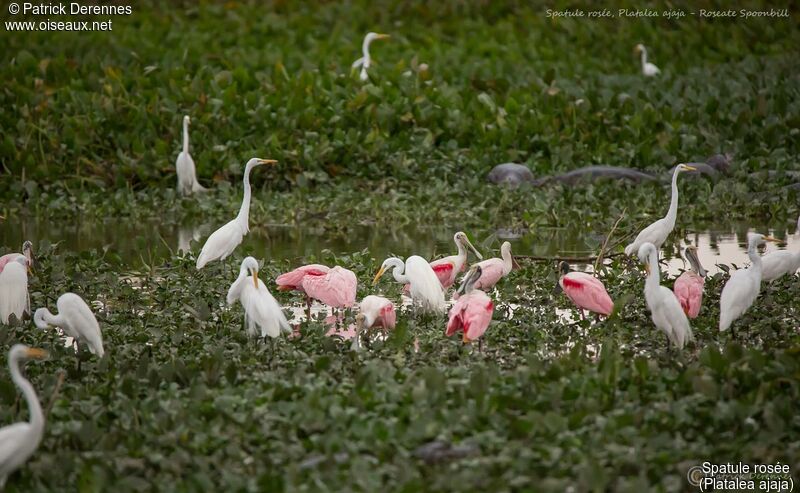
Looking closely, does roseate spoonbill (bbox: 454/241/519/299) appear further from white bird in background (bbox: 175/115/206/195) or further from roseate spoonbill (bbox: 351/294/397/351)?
white bird in background (bbox: 175/115/206/195)

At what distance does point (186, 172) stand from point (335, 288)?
5.44 meters

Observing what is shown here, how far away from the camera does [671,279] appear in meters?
7.82

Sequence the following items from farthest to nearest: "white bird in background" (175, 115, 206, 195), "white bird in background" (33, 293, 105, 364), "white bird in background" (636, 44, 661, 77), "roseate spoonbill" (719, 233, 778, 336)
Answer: "white bird in background" (636, 44, 661, 77)
"white bird in background" (175, 115, 206, 195)
"roseate spoonbill" (719, 233, 778, 336)
"white bird in background" (33, 293, 105, 364)

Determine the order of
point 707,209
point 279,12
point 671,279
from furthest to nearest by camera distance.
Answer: point 279,12
point 707,209
point 671,279

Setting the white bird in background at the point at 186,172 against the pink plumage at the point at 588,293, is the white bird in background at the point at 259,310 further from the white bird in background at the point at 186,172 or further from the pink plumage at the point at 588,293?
the white bird in background at the point at 186,172

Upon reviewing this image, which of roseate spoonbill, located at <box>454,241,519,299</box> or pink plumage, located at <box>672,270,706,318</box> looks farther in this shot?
roseate spoonbill, located at <box>454,241,519,299</box>

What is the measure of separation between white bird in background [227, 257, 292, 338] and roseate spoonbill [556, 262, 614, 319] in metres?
1.73

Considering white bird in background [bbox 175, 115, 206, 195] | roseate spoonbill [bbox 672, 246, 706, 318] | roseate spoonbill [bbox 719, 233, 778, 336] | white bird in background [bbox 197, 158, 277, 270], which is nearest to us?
roseate spoonbill [bbox 719, 233, 778, 336]

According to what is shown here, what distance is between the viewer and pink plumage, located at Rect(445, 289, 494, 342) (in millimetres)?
6332

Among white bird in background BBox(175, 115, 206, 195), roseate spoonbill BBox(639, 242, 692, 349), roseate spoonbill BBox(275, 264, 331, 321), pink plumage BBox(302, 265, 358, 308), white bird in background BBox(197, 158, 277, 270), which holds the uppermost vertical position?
white bird in background BBox(175, 115, 206, 195)

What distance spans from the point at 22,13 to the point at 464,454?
1613 cm

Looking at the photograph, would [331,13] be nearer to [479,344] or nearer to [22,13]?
[22,13]

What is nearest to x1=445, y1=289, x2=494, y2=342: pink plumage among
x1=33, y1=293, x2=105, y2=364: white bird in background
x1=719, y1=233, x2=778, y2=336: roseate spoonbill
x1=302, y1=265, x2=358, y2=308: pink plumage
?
x1=302, y1=265, x2=358, y2=308: pink plumage

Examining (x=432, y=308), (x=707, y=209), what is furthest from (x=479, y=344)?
(x=707, y=209)
